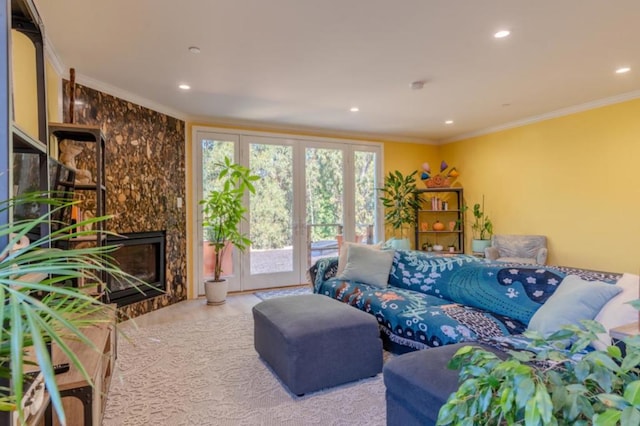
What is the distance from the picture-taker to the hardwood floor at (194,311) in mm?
3902

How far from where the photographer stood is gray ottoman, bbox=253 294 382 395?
2264mm

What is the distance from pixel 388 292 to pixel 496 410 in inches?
98.0

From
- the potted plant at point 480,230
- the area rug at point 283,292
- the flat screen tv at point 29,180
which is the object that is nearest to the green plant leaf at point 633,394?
the flat screen tv at point 29,180

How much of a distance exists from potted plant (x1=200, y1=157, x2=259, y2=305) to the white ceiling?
858 mm

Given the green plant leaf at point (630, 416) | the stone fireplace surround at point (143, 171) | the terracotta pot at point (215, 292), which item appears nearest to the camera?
the green plant leaf at point (630, 416)

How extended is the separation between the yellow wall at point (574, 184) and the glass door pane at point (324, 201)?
95.0 inches

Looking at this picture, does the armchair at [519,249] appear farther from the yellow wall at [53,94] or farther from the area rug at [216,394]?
the yellow wall at [53,94]

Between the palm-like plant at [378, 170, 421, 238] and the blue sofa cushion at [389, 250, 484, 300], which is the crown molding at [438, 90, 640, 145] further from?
the blue sofa cushion at [389, 250, 484, 300]

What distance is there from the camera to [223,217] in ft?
15.4

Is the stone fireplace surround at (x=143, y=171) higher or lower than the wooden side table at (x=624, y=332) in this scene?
higher

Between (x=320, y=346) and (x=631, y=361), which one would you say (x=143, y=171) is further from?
(x=631, y=361)

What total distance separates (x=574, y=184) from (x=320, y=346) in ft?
13.8

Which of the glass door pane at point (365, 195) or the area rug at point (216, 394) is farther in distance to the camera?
the glass door pane at point (365, 195)

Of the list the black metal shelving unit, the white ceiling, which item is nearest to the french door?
the white ceiling
